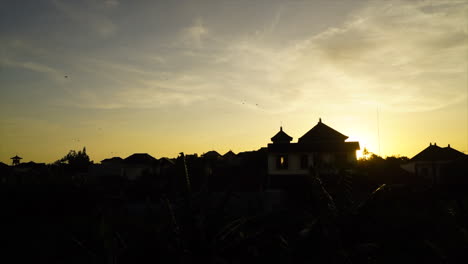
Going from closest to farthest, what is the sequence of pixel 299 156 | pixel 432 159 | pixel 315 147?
pixel 299 156 → pixel 315 147 → pixel 432 159

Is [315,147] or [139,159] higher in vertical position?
[315,147]

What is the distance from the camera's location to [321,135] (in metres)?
53.1

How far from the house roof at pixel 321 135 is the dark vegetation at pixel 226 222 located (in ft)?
43.0

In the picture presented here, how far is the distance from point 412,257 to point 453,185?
87.9 ft

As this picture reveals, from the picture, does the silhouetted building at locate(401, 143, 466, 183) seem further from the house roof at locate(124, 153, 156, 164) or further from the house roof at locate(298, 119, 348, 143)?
the house roof at locate(124, 153, 156, 164)

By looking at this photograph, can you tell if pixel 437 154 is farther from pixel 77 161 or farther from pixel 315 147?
pixel 77 161

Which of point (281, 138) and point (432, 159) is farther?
point (281, 138)

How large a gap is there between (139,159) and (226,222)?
71.6m

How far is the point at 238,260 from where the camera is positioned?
6230 millimetres

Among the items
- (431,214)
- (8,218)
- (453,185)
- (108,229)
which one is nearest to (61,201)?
(8,218)

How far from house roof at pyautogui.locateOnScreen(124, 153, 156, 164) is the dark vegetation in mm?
32536

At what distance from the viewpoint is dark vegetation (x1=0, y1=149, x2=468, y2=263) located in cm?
605

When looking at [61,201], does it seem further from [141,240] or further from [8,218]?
[141,240]

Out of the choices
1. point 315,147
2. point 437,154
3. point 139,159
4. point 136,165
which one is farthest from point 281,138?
point 139,159
